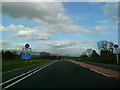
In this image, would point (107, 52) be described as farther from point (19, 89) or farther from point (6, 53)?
point (19, 89)

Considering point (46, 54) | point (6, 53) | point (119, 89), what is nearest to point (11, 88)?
point (119, 89)

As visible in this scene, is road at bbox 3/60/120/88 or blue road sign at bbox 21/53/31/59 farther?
blue road sign at bbox 21/53/31/59

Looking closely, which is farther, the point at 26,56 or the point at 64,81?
the point at 26,56

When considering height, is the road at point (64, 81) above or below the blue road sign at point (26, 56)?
below

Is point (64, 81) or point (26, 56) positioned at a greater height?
point (26, 56)

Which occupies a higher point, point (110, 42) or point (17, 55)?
point (110, 42)

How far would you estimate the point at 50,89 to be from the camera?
694cm

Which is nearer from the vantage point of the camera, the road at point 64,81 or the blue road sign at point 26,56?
the road at point 64,81

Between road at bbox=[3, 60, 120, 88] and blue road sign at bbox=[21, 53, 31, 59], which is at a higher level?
blue road sign at bbox=[21, 53, 31, 59]

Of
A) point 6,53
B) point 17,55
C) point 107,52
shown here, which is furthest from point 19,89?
point 17,55

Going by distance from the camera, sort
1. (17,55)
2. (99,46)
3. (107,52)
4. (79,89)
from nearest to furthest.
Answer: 1. (79,89)
2. (107,52)
3. (99,46)
4. (17,55)

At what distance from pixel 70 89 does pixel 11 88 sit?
2816mm

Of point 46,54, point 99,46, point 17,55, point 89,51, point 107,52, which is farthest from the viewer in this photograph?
point 46,54

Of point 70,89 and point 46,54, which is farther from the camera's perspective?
point 46,54
